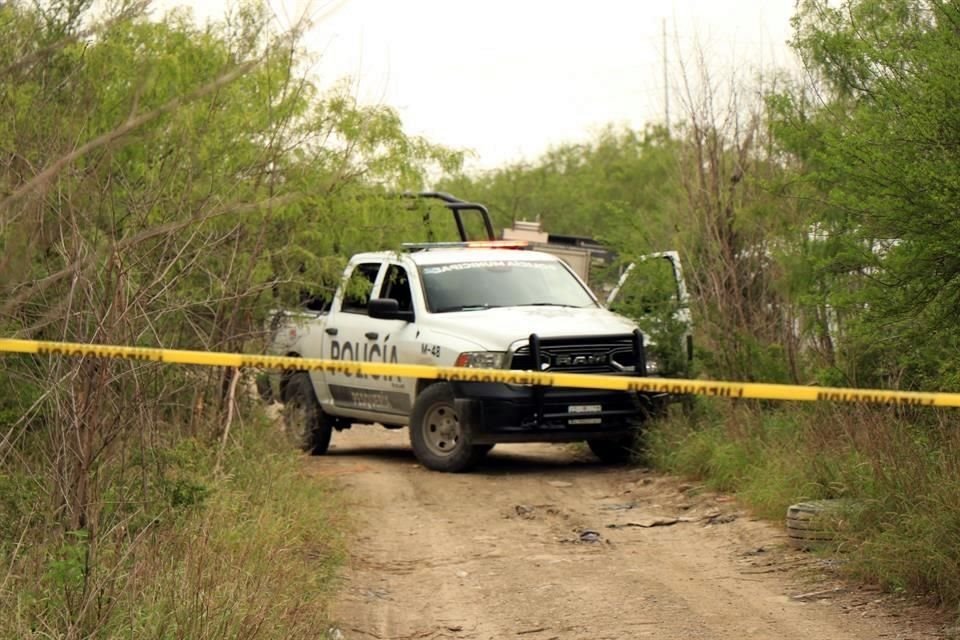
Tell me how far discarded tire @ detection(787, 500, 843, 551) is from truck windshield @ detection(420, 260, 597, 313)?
209 inches

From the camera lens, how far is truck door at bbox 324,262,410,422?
48.6ft

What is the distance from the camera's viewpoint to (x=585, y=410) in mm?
13789

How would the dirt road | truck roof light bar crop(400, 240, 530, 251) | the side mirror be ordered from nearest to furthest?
the dirt road → the side mirror → truck roof light bar crop(400, 240, 530, 251)

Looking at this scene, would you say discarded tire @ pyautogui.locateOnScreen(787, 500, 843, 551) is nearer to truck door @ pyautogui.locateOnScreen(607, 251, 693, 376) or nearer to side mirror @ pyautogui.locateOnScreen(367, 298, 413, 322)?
truck door @ pyautogui.locateOnScreen(607, 251, 693, 376)

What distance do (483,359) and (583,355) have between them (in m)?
0.88

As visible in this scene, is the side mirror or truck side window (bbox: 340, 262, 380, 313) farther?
truck side window (bbox: 340, 262, 380, 313)

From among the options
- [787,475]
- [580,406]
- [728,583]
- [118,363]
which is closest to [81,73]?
[118,363]

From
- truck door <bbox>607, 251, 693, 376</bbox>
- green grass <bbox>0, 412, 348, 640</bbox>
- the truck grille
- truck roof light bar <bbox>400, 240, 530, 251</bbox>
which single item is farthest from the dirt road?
truck roof light bar <bbox>400, 240, 530, 251</bbox>

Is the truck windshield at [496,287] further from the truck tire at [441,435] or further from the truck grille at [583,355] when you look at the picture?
the truck grille at [583,355]

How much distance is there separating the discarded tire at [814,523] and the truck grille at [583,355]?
13.0 ft

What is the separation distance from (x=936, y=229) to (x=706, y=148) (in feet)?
22.0

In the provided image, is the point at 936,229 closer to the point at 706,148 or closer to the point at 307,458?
the point at 706,148

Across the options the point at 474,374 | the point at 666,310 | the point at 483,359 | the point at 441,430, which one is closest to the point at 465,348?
the point at 483,359

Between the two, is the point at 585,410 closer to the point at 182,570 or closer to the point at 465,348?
the point at 465,348
